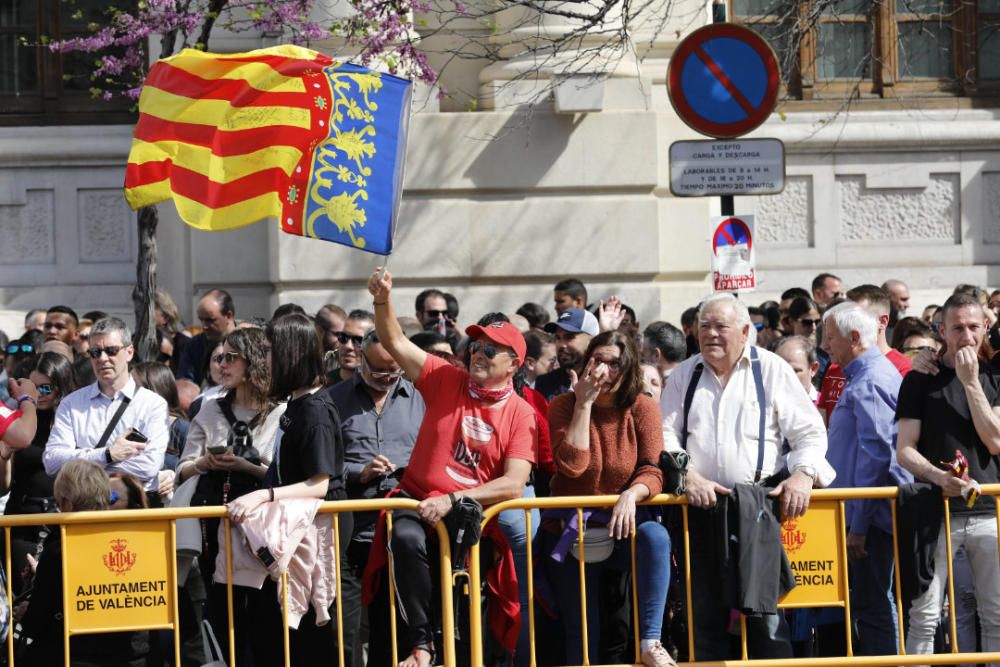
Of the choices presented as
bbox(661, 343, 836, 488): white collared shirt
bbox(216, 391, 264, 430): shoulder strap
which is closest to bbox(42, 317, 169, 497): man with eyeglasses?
bbox(216, 391, 264, 430): shoulder strap

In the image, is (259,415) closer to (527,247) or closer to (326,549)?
(326,549)

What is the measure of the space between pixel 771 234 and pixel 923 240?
144cm

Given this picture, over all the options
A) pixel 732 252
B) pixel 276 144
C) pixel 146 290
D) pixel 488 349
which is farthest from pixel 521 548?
pixel 146 290

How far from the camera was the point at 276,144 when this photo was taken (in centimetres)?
744

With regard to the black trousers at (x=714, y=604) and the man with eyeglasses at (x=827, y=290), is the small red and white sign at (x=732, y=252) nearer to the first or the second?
the man with eyeglasses at (x=827, y=290)

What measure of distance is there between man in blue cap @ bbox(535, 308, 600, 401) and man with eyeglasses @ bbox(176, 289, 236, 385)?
296 centimetres

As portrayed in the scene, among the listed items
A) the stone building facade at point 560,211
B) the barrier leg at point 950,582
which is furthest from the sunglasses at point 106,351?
the stone building facade at point 560,211

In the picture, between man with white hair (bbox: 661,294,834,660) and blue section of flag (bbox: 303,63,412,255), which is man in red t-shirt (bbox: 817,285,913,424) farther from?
blue section of flag (bbox: 303,63,412,255)

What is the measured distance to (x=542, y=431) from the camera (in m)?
7.57

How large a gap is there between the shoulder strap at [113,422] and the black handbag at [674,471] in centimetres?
300

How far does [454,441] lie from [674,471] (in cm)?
100

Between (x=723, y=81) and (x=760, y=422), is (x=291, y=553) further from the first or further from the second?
(x=723, y=81)

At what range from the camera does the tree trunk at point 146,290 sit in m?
12.5

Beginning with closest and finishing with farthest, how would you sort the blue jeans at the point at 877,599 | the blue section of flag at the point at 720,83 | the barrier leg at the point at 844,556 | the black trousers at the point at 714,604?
the black trousers at the point at 714,604
the barrier leg at the point at 844,556
the blue jeans at the point at 877,599
the blue section of flag at the point at 720,83
